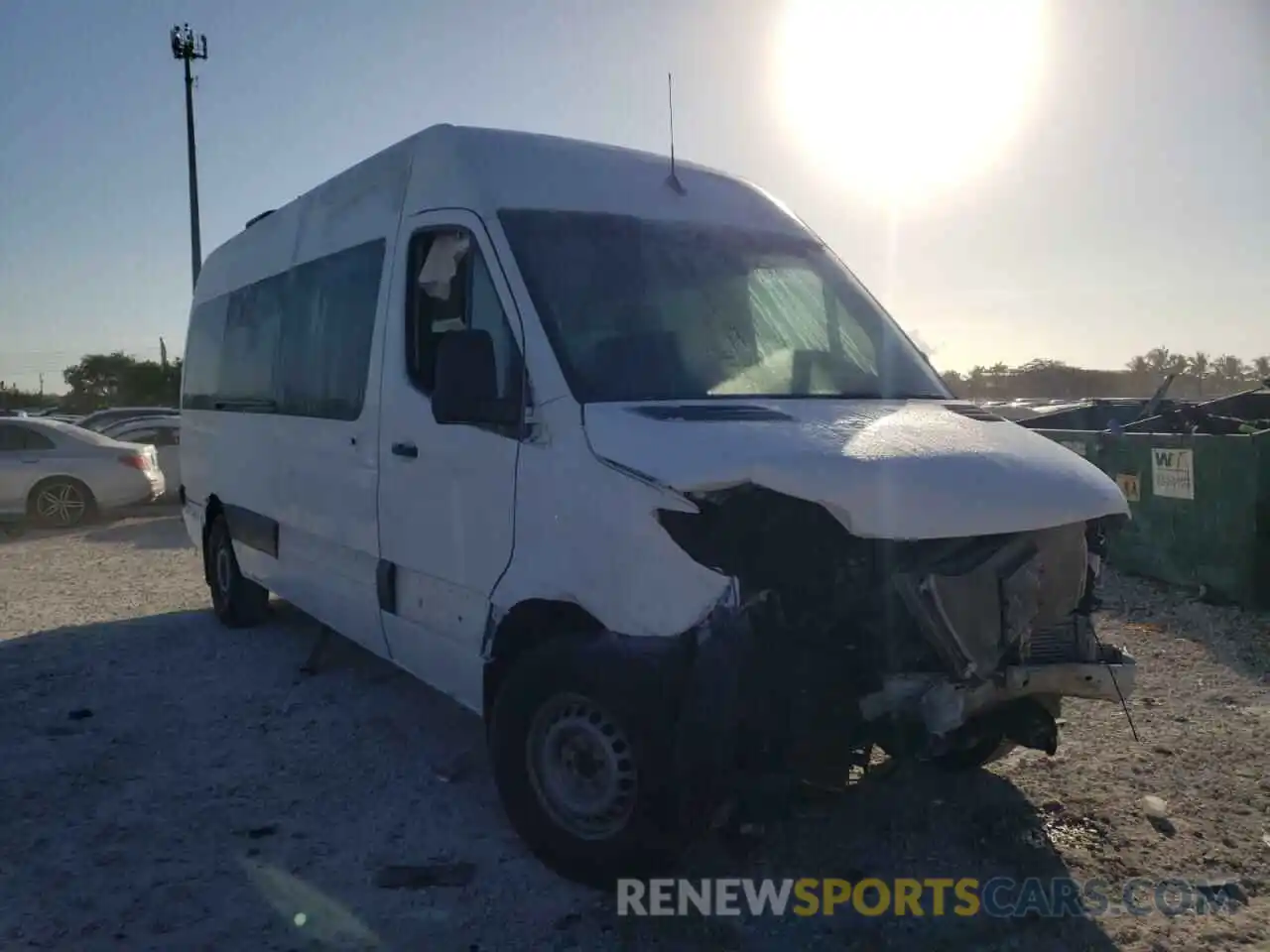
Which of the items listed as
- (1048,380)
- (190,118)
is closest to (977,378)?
(1048,380)

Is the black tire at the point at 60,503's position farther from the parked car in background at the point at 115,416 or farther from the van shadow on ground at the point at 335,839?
the van shadow on ground at the point at 335,839

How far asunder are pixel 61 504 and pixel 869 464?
A: 1371 cm

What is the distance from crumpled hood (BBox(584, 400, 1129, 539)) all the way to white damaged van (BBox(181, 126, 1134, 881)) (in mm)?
11

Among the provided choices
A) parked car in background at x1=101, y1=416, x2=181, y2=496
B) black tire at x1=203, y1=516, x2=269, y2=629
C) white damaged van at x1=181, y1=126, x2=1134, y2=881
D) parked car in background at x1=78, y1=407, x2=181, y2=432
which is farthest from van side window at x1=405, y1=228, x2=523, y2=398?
parked car in background at x1=78, y1=407, x2=181, y2=432

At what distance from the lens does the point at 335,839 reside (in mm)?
3932

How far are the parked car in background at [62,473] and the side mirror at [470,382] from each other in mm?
12170

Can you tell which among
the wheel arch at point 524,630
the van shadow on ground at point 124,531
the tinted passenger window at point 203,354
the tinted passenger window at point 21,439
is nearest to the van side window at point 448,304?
the wheel arch at point 524,630

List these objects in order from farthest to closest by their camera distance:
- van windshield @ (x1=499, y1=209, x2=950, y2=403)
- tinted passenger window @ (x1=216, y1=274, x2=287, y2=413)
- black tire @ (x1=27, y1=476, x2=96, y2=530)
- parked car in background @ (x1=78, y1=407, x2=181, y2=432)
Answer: parked car in background @ (x1=78, y1=407, x2=181, y2=432) → black tire @ (x1=27, y1=476, x2=96, y2=530) → tinted passenger window @ (x1=216, y1=274, x2=287, y2=413) → van windshield @ (x1=499, y1=209, x2=950, y2=403)

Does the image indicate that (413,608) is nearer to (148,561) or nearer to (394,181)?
(394,181)

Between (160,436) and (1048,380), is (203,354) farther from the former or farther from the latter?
(1048,380)

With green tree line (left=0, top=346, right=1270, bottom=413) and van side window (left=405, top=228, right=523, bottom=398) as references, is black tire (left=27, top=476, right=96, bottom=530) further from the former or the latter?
green tree line (left=0, top=346, right=1270, bottom=413)

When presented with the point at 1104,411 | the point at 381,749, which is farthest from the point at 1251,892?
the point at 1104,411

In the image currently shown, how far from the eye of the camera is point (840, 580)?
3.20 meters

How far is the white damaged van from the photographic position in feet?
9.93
